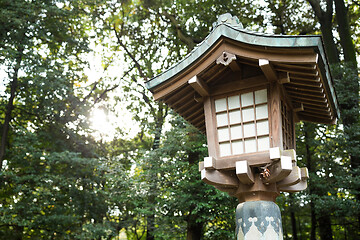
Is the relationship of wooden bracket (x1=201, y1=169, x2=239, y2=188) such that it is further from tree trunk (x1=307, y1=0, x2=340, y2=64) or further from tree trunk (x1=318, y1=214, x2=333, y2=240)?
tree trunk (x1=307, y1=0, x2=340, y2=64)

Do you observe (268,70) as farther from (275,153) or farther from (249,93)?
(275,153)

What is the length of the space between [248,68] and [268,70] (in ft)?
1.51

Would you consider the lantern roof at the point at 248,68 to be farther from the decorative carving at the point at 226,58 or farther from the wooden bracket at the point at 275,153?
the wooden bracket at the point at 275,153

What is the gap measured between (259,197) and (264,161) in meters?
0.52

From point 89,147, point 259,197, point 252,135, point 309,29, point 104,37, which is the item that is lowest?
point 259,197

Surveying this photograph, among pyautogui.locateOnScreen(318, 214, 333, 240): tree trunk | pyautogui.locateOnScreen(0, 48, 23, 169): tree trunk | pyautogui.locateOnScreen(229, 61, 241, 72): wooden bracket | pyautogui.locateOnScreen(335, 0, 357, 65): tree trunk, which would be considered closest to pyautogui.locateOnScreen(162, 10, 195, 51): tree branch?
pyautogui.locateOnScreen(335, 0, 357, 65): tree trunk

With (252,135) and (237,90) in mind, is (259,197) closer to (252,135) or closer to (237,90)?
(252,135)

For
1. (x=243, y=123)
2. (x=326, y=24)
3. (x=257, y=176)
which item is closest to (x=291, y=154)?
(x=257, y=176)

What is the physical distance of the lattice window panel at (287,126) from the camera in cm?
451

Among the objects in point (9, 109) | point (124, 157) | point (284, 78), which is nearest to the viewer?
point (284, 78)

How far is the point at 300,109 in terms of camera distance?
198 inches

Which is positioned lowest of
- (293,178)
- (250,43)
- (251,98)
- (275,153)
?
(293,178)

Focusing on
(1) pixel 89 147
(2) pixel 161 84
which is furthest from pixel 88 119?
(2) pixel 161 84

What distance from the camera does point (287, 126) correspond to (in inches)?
190
